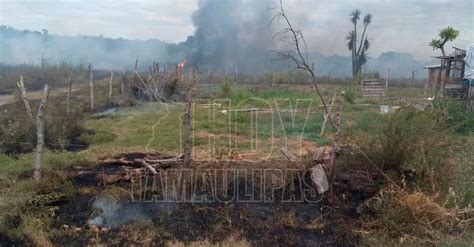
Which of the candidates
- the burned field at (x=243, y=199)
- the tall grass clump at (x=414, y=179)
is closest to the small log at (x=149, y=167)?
the burned field at (x=243, y=199)

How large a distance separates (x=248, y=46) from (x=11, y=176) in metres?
28.9

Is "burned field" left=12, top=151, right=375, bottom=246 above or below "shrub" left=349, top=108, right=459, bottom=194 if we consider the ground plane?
below

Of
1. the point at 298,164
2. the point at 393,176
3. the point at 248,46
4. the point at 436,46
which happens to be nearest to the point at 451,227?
the point at 393,176

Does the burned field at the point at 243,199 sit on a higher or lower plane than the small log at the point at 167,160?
lower

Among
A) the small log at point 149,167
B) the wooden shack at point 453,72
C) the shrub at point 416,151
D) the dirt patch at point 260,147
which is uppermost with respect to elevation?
the wooden shack at point 453,72

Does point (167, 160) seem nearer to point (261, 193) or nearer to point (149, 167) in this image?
point (149, 167)

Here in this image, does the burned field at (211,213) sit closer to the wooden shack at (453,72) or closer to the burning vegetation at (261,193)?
the burning vegetation at (261,193)

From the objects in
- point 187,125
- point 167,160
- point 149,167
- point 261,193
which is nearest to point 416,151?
point 261,193

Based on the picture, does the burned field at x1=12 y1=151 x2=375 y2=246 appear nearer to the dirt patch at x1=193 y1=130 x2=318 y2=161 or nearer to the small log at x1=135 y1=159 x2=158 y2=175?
the small log at x1=135 y1=159 x2=158 y2=175

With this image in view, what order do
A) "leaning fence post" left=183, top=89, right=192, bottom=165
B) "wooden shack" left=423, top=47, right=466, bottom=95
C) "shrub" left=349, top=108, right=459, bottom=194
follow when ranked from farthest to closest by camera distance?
"wooden shack" left=423, top=47, right=466, bottom=95
"leaning fence post" left=183, top=89, right=192, bottom=165
"shrub" left=349, top=108, right=459, bottom=194

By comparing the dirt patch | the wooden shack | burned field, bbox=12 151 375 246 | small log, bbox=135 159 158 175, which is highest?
the wooden shack

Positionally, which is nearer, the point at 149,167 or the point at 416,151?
the point at 416,151

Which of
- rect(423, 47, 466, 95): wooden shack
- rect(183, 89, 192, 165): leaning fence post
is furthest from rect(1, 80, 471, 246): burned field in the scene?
rect(423, 47, 466, 95): wooden shack

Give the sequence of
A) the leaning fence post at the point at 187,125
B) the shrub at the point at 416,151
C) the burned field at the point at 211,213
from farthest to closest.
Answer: the leaning fence post at the point at 187,125
the shrub at the point at 416,151
the burned field at the point at 211,213
